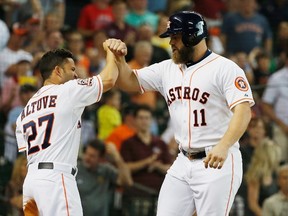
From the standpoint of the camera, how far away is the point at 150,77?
27.0 feet

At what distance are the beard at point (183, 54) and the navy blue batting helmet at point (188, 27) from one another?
0.05m

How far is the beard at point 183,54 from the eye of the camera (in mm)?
7855

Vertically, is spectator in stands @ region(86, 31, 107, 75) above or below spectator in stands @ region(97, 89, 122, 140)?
above

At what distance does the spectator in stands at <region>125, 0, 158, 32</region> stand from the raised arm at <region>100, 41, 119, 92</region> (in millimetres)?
7245

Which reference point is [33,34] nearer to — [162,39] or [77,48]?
[77,48]

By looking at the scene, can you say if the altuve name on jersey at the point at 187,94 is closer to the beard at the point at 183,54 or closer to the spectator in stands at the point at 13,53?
the beard at the point at 183,54

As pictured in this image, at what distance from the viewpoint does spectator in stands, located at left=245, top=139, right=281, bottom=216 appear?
474 inches

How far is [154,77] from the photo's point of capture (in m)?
8.22

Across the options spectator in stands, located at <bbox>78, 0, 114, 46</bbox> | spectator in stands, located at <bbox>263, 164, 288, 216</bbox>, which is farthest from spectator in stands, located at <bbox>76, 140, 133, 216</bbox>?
spectator in stands, located at <bbox>78, 0, 114, 46</bbox>

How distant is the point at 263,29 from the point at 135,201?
5053 millimetres

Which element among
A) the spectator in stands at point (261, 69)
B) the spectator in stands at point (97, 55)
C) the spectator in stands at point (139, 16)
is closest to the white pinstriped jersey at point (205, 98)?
the spectator in stands at point (97, 55)

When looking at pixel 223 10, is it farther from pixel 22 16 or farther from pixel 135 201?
pixel 135 201

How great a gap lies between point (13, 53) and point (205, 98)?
6021 millimetres

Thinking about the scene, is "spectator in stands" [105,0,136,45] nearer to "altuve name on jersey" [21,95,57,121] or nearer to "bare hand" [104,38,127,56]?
"bare hand" [104,38,127,56]
